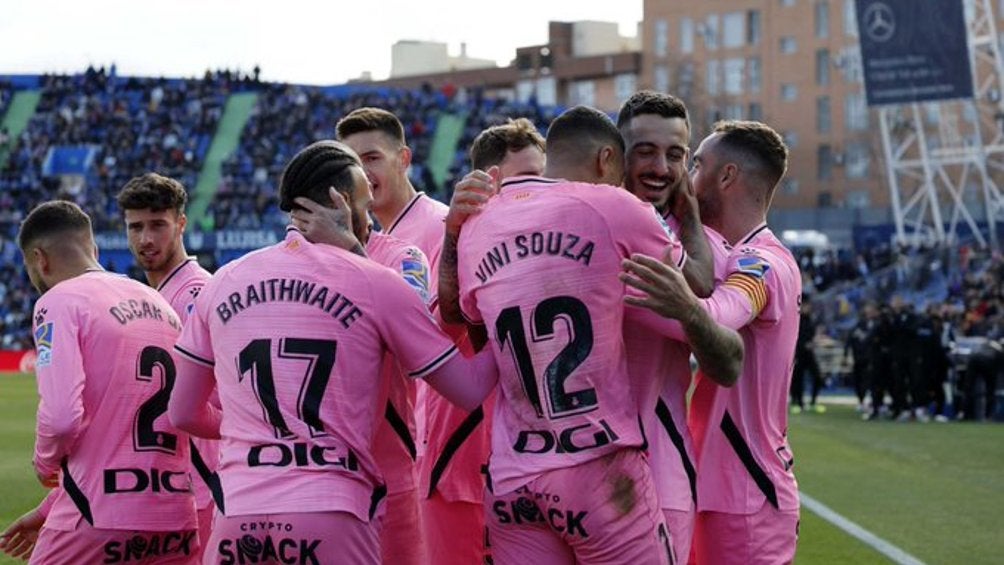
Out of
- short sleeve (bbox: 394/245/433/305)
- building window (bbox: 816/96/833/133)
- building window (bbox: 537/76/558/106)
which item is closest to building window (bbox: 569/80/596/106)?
building window (bbox: 537/76/558/106)

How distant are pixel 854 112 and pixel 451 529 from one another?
8683cm

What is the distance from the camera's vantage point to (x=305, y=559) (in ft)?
17.2

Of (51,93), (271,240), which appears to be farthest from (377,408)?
(51,93)

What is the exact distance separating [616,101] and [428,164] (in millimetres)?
41414

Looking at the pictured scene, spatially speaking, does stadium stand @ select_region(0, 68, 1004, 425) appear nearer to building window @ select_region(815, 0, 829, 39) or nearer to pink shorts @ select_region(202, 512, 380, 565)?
building window @ select_region(815, 0, 829, 39)

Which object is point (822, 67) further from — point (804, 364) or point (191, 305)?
point (191, 305)

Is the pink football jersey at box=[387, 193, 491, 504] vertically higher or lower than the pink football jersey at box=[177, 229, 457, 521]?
lower

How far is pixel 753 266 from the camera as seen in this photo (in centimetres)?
586

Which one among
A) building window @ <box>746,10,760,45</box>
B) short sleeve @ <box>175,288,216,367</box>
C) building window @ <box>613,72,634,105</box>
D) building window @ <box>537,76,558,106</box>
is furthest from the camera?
building window @ <box>537,76,558,106</box>

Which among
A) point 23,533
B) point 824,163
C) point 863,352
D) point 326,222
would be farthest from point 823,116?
point 326,222

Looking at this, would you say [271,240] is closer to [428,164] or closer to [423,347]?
[428,164]

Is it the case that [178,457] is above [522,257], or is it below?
below

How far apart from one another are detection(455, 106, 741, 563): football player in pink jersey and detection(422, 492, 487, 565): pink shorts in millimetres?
1303

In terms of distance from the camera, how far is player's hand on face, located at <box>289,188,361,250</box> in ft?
18.2
